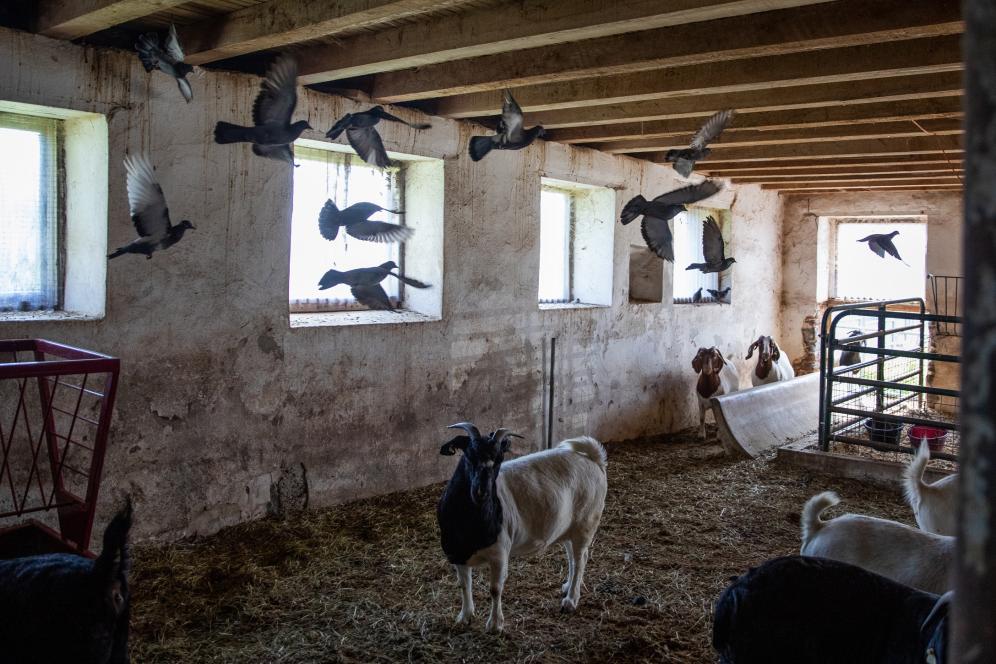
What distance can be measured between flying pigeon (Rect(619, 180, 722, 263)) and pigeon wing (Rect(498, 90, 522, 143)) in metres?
0.96

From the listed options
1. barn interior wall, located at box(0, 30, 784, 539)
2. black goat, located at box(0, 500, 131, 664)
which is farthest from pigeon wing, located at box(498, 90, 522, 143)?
black goat, located at box(0, 500, 131, 664)

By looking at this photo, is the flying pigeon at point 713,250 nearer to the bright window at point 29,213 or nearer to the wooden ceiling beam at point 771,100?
the wooden ceiling beam at point 771,100

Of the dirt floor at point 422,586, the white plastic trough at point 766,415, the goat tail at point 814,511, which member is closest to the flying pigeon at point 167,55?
the dirt floor at point 422,586

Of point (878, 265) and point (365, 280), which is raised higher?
point (878, 265)

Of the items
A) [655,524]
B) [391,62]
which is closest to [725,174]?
[655,524]

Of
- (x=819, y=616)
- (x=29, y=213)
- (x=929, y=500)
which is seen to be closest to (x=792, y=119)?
(x=929, y=500)

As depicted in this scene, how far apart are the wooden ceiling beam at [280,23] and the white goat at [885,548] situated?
266 cm

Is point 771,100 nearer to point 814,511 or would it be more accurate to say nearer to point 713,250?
point 713,250

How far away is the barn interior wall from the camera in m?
4.21

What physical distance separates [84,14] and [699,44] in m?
2.90

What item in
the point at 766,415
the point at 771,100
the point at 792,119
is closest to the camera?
the point at 771,100

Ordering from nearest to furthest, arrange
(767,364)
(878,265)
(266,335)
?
(266,335), (767,364), (878,265)

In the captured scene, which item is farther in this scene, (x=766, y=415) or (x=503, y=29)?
(x=766, y=415)

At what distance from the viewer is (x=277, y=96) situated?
3.96 metres
